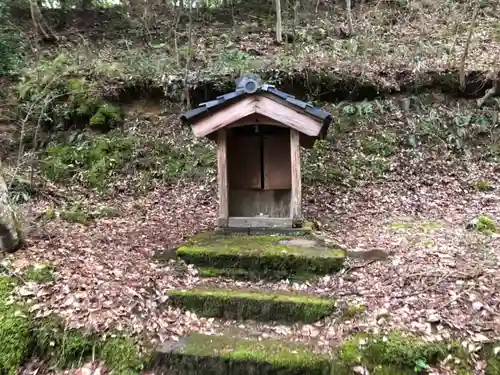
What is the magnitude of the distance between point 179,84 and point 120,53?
9.88 ft

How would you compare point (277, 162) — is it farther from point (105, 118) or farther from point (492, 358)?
point (105, 118)

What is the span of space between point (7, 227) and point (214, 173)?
485cm

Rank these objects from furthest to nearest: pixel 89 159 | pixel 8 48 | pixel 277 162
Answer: pixel 8 48, pixel 89 159, pixel 277 162

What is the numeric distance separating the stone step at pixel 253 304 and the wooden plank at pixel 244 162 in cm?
252

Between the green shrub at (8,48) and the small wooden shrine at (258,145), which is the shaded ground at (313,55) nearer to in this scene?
the green shrub at (8,48)

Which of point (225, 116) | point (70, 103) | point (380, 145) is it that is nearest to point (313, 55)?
point (380, 145)

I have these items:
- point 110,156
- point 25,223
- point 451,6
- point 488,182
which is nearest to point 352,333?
point 25,223

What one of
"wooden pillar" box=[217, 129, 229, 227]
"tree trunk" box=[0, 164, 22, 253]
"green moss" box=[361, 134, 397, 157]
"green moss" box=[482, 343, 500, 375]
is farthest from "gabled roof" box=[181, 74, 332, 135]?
"green moss" box=[361, 134, 397, 157]

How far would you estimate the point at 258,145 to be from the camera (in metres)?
6.82

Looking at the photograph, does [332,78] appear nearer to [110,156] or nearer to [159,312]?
[110,156]

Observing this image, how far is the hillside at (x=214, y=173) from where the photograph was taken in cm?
404

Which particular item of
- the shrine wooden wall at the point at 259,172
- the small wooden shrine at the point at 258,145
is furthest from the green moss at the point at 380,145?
the shrine wooden wall at the point at 259,172

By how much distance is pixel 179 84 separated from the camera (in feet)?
34.6

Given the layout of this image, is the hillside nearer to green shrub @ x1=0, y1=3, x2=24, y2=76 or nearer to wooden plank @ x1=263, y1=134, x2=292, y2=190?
green shrub @ x1=0, y1=3, x2=24, y2=76
